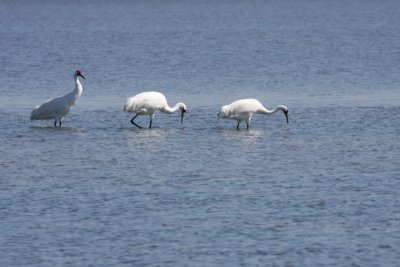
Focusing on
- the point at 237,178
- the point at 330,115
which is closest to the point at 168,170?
the point at 237,178

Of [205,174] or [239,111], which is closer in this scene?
[205,174]

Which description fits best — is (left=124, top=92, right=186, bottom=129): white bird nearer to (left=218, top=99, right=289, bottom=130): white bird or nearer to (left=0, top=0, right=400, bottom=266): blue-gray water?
(left=0, top=0, right=400, bottom=266): blue-gray water

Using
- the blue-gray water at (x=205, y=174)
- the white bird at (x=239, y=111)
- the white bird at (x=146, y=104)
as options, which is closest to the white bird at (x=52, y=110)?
the blue-gray water at (x=205, y=174)

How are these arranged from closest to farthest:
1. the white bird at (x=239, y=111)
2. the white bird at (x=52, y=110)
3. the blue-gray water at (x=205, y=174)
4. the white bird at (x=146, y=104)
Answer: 1. the blue-gray water at (x=205, y=174)
2. the white bird at (x=239, y=111)
3. the white bird at (x=146, y=104)
4. the white bird at (x=52, y=110)

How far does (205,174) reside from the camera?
1831 cm

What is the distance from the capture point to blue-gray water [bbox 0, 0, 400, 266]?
44.9ft

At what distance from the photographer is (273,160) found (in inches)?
773

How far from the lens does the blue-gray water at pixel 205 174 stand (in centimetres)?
1370

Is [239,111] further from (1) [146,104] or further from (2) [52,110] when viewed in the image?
(2) [52,110]

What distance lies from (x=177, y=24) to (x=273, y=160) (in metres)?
69.0

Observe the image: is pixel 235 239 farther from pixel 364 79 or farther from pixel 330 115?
pixel 364 79

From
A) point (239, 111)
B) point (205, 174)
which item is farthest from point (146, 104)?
point (205, 174)

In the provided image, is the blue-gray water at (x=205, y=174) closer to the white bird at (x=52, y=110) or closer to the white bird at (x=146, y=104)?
the white bird at (x=52, y=110)

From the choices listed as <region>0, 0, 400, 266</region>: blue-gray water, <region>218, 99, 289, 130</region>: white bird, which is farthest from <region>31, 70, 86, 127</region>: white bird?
<region>218, 99, 289, 130</region>: white bird
